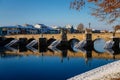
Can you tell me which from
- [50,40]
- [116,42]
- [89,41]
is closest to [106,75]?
[116,42]

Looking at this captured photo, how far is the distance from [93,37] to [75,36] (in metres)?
5.89

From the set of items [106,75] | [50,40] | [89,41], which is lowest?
[50,40]

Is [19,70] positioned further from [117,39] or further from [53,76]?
[117,39]

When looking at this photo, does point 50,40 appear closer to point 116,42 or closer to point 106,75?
point 116,42

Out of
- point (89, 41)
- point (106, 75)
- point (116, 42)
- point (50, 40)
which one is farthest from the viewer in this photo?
point (50, 40)

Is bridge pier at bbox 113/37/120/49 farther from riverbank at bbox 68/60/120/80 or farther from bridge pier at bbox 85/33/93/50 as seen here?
riverbank at bbox 68/60/120/80

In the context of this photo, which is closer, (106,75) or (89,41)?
(106,75)

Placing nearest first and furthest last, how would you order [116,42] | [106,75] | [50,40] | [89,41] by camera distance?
[106,75] → [116,42] → [89,41] → [50,40]

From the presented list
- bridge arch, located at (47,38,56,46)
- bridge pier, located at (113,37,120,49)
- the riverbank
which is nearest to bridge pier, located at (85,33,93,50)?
bridge pier, located at (113,37,120,49)

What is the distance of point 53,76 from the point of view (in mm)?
34781

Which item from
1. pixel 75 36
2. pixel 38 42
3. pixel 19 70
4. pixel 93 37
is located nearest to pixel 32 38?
pixel 38 42

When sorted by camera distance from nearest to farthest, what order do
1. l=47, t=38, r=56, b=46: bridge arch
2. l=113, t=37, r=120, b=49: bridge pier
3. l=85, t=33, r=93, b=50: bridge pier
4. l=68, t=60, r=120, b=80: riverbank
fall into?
1. l=68, t=60, r=120, b=80: riverbank
2. l=113, t=37, r=120, b=49: bridge pier
3. l=85, t=33, r=93, b=50: bridge pier
4. l=47, t=38, r=56, b=46: bridge arch

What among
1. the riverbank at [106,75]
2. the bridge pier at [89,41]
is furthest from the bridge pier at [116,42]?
the riverbank at [106,75]

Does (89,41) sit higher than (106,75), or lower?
lower
